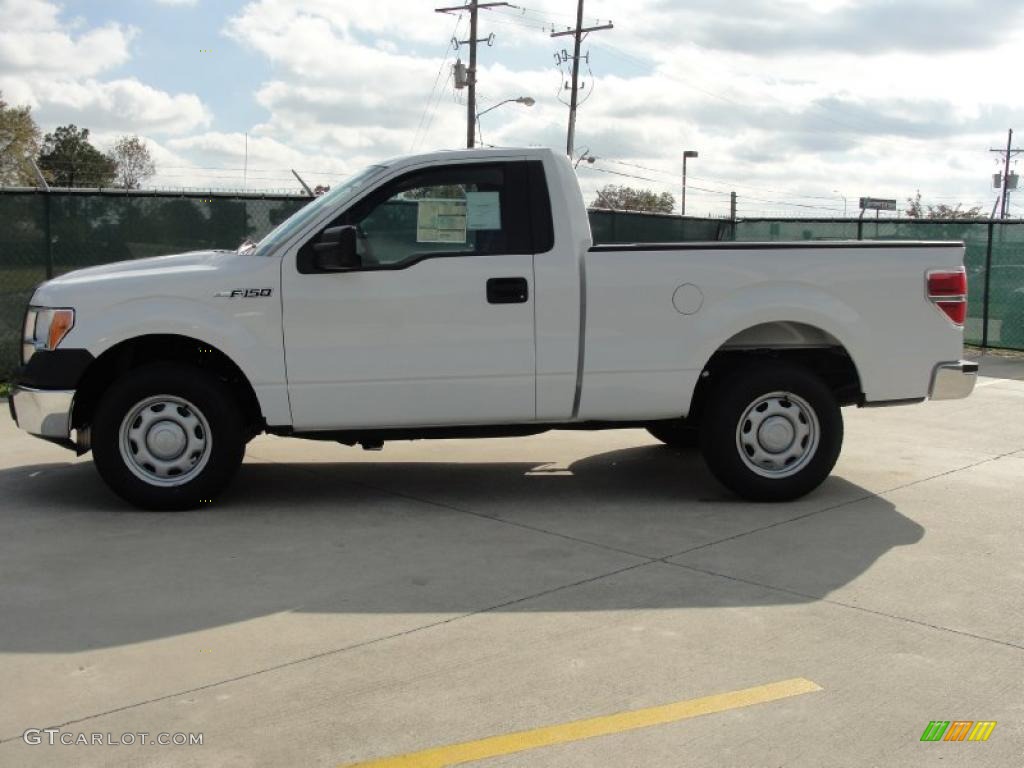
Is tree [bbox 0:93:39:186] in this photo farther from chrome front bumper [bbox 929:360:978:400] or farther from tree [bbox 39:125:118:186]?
chrome front bumper [bbox 929:360:978:400]

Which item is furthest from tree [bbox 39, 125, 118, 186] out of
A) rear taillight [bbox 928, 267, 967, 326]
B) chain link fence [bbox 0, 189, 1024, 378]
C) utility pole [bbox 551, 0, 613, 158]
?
rear taillight [bbox 928, 267, 967, 326]

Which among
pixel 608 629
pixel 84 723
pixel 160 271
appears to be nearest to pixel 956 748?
pixel 608 629

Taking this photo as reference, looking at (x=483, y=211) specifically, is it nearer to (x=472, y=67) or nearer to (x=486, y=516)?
(x=486, y=516)

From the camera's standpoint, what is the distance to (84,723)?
3928 mm

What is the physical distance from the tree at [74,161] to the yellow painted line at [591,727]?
70218 millimetres

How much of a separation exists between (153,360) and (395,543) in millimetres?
1931

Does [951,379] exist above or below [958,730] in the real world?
above

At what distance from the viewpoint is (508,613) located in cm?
505

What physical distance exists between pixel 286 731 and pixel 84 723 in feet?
2.29

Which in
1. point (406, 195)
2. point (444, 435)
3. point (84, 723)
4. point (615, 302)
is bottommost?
point (84, 723)

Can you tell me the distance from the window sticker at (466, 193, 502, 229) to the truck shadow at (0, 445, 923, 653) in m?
1.69

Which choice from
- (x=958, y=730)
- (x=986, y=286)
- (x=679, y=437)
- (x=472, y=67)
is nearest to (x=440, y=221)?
(x=679, y=437)

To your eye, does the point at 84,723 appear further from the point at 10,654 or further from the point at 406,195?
the point at 406,195

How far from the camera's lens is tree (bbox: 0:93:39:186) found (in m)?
54.8
